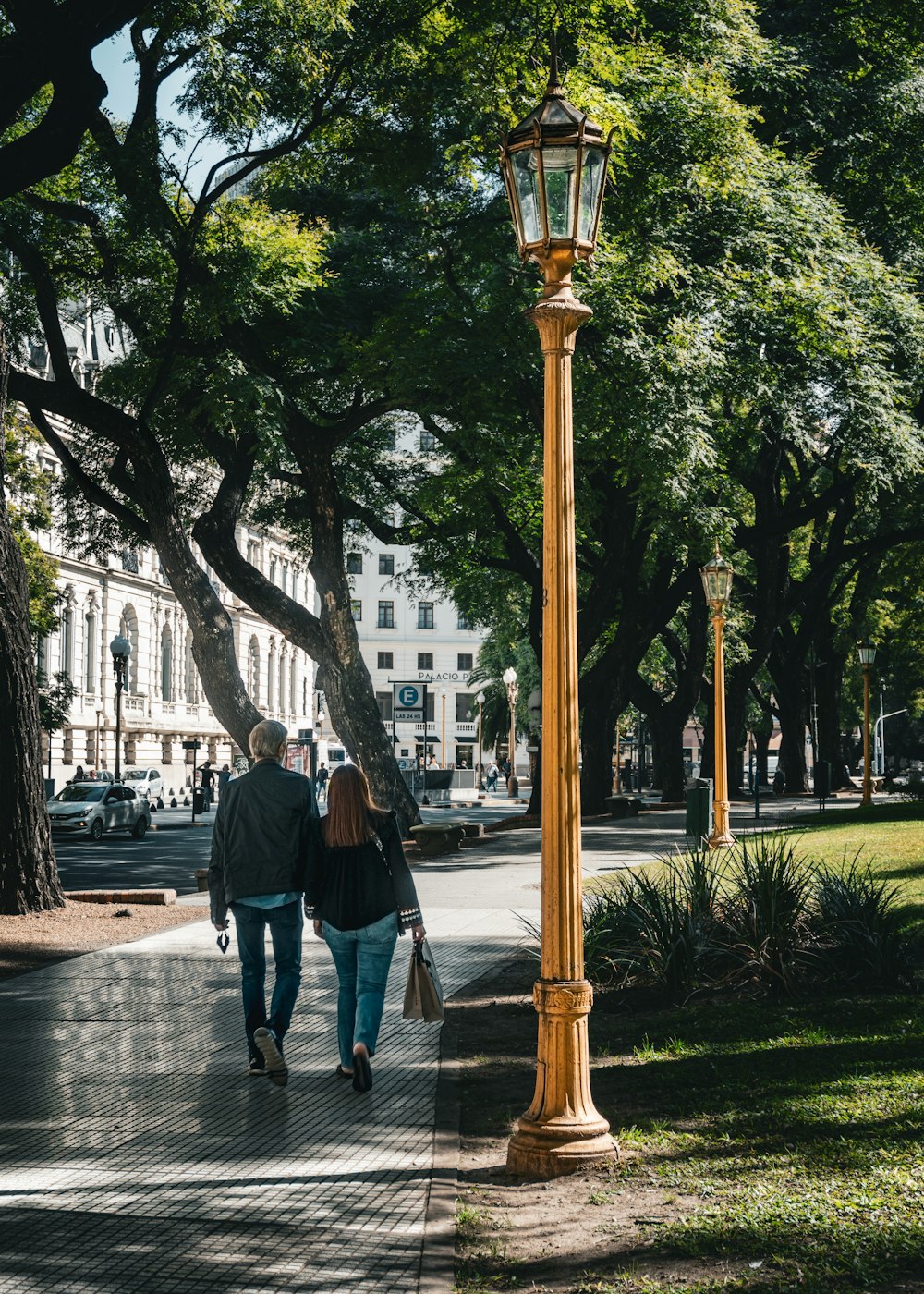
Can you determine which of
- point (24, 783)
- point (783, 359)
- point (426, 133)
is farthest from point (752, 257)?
point (24, 783)

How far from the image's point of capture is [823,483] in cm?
4062

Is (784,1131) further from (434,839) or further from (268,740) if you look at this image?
(434,839)

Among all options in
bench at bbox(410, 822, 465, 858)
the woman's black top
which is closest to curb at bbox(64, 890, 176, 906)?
bench at bbox(410, 822, 465, 858)

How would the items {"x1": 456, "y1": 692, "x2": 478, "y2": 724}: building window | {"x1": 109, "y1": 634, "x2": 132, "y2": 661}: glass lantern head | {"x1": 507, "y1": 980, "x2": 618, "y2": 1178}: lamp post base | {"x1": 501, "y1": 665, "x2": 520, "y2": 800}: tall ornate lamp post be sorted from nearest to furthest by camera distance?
{"x1": 507, "y1": 980, "x2": 618, "y2": 1178}: lamp post base → {"x1": 109, "y1": 634, "x2": 132, "y2": 661}: glass lantern head → {"x1": 501, "y1": 665, "x2": 520, "y2": 800}: tall ornate lamp post → {"x1": 456, "y1": 692, "x2": 478, "y2": 724}: building window

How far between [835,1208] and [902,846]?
14813mm

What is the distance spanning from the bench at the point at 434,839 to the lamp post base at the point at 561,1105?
18.3 m

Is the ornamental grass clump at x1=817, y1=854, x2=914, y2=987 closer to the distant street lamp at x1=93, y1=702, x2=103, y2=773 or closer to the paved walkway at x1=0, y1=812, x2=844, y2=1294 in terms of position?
the paved walkway at x1=0, y1=812, x2=844, y2=1294

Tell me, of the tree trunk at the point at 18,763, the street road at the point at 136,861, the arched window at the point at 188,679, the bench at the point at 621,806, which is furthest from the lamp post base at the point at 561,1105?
the arched window at the point at 188,679

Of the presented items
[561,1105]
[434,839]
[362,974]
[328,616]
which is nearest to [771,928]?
[362,974]

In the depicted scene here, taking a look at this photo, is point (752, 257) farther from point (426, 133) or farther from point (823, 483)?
point (823, 483)

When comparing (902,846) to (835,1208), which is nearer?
(835,1208)

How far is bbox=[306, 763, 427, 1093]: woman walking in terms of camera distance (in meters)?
7.71

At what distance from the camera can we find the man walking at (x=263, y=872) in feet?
25.9

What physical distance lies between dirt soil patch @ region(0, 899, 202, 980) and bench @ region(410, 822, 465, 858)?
26.8 ft
